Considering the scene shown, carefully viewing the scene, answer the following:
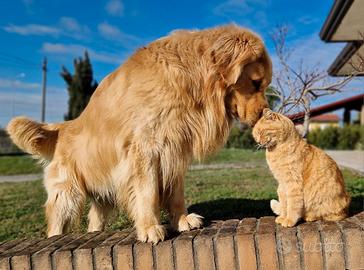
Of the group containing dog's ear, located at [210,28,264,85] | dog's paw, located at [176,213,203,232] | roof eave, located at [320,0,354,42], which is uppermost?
roof eave, located at [320,0,354,42]

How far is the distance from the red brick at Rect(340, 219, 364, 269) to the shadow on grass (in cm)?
299

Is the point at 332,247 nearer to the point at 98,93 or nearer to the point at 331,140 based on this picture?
the point at 98,93

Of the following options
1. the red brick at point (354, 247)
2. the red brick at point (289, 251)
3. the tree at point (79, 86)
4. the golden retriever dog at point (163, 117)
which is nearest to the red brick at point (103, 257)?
the golden retriever dog at point (163, 117)

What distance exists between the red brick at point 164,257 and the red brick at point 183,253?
40 millimetres

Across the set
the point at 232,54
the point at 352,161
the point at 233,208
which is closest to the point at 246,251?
the point at 232,54

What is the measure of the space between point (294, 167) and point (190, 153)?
3.05 feet

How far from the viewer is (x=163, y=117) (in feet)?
10.6

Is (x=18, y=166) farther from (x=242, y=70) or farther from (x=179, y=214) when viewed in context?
(x=242, y=70)

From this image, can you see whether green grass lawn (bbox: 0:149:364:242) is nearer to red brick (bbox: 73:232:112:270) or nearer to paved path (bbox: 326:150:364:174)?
paved path (bbox: 326:150:364:174)

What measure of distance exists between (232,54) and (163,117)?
0.78 meters

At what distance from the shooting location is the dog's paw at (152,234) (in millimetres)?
3025

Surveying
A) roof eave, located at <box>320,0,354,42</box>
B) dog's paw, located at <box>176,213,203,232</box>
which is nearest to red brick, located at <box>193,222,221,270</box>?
dog's paw, located at <box>176,213,203,232</box>

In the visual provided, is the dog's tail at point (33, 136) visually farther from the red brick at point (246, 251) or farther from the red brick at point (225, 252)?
the red brick at point (246, 251)

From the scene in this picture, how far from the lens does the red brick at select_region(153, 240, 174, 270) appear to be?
9.50ft
